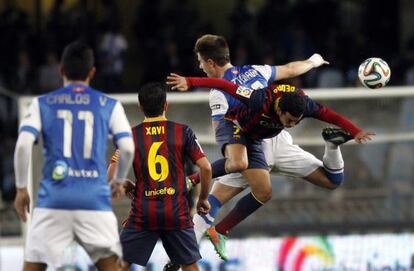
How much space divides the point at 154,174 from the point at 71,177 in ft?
4.43

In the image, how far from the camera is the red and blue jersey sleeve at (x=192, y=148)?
1167cm

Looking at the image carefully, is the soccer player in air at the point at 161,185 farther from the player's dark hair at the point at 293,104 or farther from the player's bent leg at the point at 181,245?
the player's dark hair at the point at 293,104

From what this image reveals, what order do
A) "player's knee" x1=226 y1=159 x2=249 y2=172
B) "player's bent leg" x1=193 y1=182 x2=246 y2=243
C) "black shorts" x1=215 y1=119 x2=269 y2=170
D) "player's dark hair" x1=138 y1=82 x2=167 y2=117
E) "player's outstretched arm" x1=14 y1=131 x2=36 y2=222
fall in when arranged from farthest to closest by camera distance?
"player's bent leg" x1=193 y1=182 x2=246 y2=243, "black shorts" x1=215 y1=119 x2=269 y2=170, "player's knee" x1=226 y1=159 x2=249 y2=172, "player's dark hair" x1=138 y1=82 x2=167 y2=117, "player's outstretched arm" x1=14 y1=131 x2=36 y2=222

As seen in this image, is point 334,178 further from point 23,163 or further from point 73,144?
point 23,163

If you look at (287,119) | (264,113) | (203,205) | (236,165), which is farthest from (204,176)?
(236,165)

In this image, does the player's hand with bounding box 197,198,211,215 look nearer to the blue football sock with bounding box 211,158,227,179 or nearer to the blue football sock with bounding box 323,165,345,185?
the blue football sock with bounding box 211,158,227,179

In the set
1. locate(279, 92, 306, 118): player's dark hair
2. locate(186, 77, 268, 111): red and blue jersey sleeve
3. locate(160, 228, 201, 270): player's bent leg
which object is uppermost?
locate(186, 77, 268, 111): red and blue jersey sleeve

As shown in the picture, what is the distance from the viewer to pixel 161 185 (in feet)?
38.7

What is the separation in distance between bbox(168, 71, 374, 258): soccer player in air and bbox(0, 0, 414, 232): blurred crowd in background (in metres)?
8.38

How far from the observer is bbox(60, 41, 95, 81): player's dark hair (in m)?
10.6

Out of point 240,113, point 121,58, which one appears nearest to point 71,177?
point 240,113

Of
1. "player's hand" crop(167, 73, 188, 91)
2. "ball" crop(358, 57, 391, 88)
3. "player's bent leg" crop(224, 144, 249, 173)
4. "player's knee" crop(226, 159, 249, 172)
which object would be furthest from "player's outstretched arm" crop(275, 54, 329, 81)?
"player's hand" crop(167, 73, 188, 91)

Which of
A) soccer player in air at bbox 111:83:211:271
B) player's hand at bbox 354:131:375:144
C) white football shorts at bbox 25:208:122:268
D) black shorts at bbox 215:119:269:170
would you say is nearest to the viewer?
white football shorts at bbox 25:208:122:268

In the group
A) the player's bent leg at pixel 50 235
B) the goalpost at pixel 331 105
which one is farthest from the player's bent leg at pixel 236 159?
the goalpost at pixel 331 105
